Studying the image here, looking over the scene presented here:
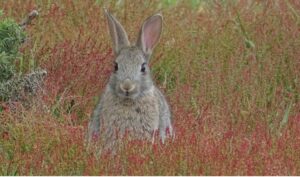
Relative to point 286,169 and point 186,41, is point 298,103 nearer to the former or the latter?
point 186,41

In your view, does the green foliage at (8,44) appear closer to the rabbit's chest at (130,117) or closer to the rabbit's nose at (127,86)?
the rabbit's chest at (130,117)

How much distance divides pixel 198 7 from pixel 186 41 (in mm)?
1823

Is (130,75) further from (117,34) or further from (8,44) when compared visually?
(8,44)

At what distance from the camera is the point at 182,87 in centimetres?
830

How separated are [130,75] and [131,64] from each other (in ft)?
0.32

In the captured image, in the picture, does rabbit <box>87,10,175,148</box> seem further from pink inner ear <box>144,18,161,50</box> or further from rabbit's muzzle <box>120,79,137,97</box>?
pink inner ear <box>144,18,161,50</box>

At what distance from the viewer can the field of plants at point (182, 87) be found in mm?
6324

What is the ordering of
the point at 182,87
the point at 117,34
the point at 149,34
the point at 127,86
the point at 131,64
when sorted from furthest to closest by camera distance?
1. the point at 182,87
2. the point at 149,34
3. the point at 117,34
4. the point at 131,64
5. the point at 127,86

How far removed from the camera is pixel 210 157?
626cm

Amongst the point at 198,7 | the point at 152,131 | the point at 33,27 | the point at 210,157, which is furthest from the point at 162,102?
the point at 198,7

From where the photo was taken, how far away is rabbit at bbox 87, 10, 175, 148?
681 cm

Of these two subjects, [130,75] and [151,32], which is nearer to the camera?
[130,75]

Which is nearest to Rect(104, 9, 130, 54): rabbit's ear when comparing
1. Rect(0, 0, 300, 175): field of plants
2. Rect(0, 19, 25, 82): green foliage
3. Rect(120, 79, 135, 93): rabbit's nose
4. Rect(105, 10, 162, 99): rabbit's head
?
Rect(105, 10, 162, 99): rabbit's head

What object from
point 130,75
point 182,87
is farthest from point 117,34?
point 182,87
